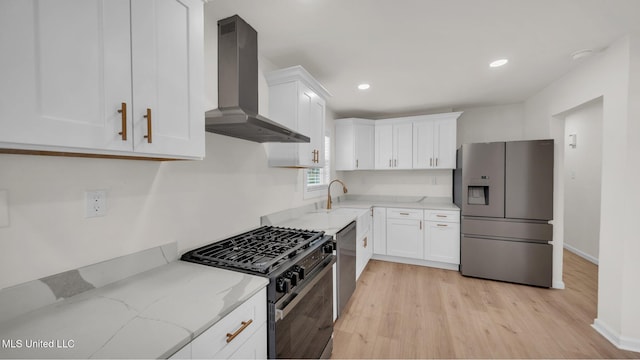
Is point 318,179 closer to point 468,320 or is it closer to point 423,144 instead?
point 423,144

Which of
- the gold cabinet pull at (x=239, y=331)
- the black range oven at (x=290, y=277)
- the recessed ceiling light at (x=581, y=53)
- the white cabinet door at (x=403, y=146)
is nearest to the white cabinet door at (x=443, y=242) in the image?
the white cabinet door at (x=403, y=146)

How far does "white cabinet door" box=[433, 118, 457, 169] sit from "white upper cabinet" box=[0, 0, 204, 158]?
3519mm

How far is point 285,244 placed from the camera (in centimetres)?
159

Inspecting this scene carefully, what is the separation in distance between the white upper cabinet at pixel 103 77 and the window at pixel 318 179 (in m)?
1.96

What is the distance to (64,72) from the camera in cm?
72

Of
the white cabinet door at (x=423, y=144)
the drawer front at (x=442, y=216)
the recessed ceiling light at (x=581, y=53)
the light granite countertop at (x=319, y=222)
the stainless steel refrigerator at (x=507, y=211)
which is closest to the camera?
the recessed ceiling light at (x=581, y=53)

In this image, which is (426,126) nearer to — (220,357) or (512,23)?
(512,23)

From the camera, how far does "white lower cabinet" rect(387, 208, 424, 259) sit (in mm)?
3547

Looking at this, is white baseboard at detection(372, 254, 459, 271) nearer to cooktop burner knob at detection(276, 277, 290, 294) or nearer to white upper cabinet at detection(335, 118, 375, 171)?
white upper cabinet at detection(335, 118, 375, 171)

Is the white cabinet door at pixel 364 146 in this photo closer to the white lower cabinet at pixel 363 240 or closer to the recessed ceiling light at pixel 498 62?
the white lower cabinet at pixel 363 240

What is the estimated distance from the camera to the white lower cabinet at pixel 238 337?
79cm

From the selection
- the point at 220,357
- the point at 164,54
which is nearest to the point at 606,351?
the point at 220,357

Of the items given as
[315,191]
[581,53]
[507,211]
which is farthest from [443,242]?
[581,53]

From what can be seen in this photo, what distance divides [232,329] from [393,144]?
3664 millimetres
